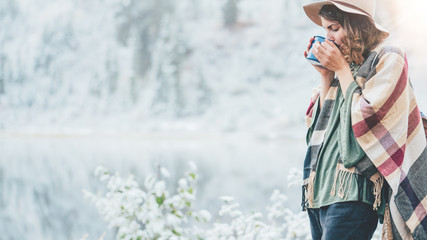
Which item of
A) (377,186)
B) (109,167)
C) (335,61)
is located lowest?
(109,167)

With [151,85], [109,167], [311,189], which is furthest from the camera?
[151,85]

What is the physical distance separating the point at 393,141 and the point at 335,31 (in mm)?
243

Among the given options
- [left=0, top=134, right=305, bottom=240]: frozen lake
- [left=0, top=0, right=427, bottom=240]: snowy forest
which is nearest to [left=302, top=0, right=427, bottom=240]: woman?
[left=0, top=134, right=305, bottom=240]: frozen lake

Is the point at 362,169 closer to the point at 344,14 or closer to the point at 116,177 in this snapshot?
the point at 344,14

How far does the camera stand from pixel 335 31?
90 centimetres

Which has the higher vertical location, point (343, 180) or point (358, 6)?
point (358, 6)

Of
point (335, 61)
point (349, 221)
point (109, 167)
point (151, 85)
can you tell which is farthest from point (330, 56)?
point (151, 85)

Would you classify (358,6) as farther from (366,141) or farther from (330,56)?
(366,141)

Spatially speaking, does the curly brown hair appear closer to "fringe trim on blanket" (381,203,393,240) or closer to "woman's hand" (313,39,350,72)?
"woman's hand" (313,39,350,72)

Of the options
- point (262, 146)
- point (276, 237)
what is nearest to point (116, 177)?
point (276, 237)

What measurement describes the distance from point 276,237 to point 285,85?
39.7 ft

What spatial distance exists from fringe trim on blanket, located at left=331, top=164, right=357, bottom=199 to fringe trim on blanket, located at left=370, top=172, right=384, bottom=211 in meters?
0.04

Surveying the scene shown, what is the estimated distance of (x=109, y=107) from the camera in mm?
15102

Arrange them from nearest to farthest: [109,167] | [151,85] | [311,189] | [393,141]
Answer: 1. [393,141]
2. [311,189]
3. [109,167]
4. [151,85]
